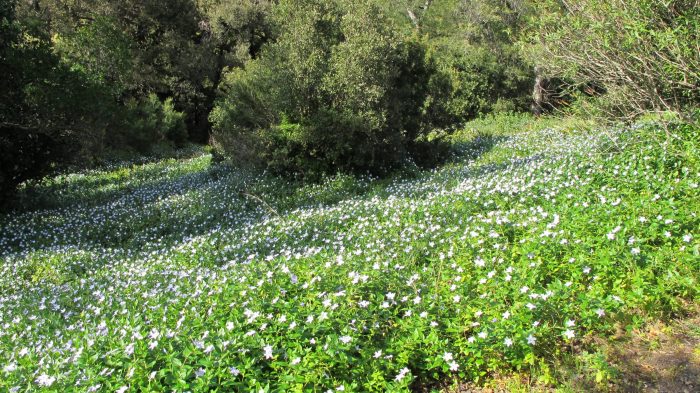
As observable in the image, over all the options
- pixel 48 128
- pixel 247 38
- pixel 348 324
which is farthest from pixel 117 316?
pixel 247 38

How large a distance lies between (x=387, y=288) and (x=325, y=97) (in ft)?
27.0

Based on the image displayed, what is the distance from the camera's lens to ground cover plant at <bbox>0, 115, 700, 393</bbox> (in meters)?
3.16

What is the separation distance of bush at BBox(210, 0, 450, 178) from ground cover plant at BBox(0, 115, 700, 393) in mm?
3203

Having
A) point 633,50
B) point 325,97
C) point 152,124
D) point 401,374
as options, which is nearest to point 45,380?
point 401,374

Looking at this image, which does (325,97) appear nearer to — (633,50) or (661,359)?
(633,50)

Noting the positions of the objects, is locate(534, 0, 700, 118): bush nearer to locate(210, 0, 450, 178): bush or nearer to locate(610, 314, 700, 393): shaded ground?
locate(610, 314, 700, 393): shaded ground

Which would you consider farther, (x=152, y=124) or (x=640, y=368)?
(x=152, y=124)

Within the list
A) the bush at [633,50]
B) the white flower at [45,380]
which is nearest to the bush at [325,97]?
the bush at [633,50]

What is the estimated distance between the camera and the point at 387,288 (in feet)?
13.4

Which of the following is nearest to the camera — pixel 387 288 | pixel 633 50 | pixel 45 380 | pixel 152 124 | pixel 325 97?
pixel 45 380

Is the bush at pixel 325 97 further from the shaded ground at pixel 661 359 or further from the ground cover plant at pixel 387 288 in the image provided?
the shaded ground at pixel 661 359

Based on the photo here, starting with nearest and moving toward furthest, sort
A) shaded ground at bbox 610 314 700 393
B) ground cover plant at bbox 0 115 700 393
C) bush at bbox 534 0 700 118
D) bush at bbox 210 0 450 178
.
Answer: ground cover plant at bbox 0 115 700 393 < shaded ground at bbox 610 314 700 393 < bush at bbox 534 0 700 118 < bush at bbox 210 0 450 178

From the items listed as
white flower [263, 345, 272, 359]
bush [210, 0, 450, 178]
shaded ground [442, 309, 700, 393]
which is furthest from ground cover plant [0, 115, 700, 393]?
bush [210, 0, 450, 178]

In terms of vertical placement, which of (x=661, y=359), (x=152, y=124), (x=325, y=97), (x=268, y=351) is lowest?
(x=661, y=359)
